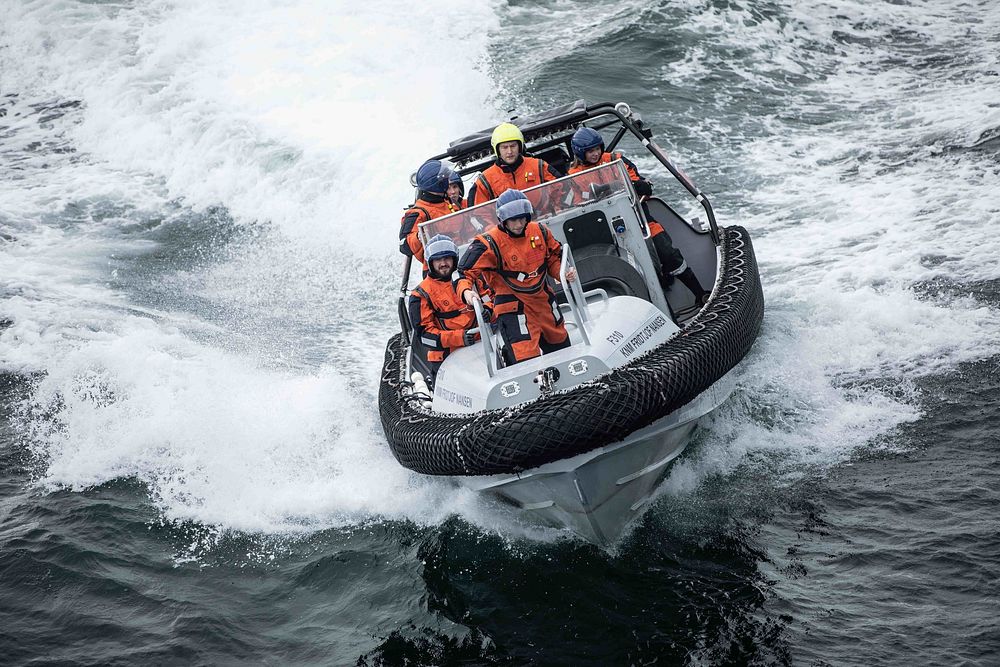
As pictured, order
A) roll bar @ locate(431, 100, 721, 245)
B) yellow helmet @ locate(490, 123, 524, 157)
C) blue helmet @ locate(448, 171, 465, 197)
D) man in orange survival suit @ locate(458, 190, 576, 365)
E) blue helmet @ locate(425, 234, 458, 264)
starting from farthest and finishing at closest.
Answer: blue helmet @ locate(448, 171, 465, 197) < roll bar @ locate(431, 100, 721, 245) < yellow helmet @ locate(490, 123, 524, 157) < blue helmet @ locate(425, 234, 458, 264) < man in orange survival suit @ locate(458, 190, 576, 365)

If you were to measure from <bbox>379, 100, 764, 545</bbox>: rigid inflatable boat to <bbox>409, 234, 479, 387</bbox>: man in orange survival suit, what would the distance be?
0.10 m

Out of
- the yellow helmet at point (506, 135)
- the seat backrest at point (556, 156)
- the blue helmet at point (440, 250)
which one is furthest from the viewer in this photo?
the seat backrest at point (556, 156)

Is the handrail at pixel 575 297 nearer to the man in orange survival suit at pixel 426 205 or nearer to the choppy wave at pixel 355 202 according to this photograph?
the choppy wave at pixel 355 202

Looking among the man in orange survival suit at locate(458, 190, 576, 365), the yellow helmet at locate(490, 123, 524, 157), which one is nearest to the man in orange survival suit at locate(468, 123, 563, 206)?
the yellow helmet at locate(490, 123, 524, 157)

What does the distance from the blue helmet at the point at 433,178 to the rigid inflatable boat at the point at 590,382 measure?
0.66 m

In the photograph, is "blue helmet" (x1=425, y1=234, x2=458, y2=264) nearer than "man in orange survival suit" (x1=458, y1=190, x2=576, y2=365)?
No

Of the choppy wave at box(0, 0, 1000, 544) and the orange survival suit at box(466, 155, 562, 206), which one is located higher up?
the orange survival suit at box(466, 155, 562, 206)

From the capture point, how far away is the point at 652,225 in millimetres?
7363

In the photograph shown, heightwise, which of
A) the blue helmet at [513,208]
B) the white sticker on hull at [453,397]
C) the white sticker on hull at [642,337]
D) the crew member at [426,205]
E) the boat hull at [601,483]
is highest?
the blue helmet at [513,208]

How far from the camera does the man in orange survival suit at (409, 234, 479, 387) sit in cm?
615

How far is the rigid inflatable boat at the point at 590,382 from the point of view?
16.4 feet

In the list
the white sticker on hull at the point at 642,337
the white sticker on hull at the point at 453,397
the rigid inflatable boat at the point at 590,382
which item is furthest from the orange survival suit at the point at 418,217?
the white sticker on hull at the point at 642,337

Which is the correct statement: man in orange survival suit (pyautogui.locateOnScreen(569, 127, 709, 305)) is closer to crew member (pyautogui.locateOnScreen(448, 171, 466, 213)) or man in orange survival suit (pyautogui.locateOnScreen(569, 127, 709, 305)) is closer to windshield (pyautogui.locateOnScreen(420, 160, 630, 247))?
windshield (pyautogui.locateOnScreen(420, 160, 630, 247))

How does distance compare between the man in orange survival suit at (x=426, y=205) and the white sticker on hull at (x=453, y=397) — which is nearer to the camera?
the white sticker on hull at (x=453, y=397)
